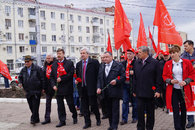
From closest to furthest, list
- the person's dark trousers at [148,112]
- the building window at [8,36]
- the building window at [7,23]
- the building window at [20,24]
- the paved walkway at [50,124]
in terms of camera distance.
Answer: the person's dark trousers at [148,112], the paved walkway at [50,124], the building window at [7,23], the building window at [8,36], the building window at [20,24]

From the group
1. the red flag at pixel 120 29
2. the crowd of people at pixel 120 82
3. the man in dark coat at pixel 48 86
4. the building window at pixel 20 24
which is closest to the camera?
the crowd of people at pixel 120 82

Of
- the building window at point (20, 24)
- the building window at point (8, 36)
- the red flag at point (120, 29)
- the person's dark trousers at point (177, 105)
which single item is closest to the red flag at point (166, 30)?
the red flag at point (120, 29)

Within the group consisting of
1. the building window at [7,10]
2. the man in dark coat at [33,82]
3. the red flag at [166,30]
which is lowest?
the man in dark coat at [33,82]

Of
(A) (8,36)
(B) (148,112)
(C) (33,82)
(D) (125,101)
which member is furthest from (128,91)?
(A) (8,36)

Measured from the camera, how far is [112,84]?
6.17 metres

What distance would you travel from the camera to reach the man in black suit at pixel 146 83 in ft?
18.1

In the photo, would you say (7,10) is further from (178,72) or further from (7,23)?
(178,72)

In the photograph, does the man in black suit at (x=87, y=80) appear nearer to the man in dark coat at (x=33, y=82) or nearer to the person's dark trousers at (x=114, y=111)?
the person's dark trousers at (x=114, y=111)

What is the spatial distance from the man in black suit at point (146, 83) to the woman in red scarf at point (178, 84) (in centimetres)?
28

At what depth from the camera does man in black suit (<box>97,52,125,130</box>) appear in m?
6.29

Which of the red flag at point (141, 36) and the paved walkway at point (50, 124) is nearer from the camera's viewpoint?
the paved walkway at point (50, 124)

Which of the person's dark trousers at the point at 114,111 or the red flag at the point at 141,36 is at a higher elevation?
the red flag at the point at 141,36

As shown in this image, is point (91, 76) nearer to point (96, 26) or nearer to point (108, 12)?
point (96, 26)

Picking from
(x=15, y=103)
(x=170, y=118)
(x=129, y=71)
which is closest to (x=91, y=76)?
(x=129, y=71)
